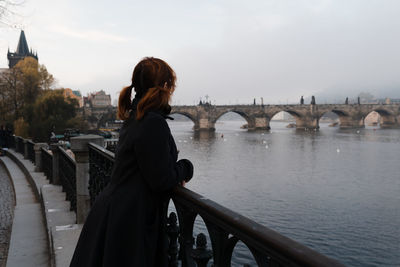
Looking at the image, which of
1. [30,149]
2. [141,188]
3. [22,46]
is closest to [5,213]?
[141,188]

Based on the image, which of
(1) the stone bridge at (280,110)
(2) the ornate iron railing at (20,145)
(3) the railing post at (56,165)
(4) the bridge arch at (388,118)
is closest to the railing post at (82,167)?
(3) the railing post at (56,165)

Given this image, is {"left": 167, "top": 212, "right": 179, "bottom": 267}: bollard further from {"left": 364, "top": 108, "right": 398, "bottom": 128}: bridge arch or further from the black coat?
{"left": 364, "top": 108, "right": 398, "bottom": 128}: bridge arch

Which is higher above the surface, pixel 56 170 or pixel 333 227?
pixel 56 170

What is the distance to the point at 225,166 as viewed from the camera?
2944 cm

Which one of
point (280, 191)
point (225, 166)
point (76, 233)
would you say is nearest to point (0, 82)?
point (225, 166)

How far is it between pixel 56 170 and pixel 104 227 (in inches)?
281

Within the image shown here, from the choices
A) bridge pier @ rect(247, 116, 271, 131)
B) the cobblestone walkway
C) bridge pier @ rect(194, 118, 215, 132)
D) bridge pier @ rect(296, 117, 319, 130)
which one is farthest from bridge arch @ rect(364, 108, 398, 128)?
the cobblestone walkway

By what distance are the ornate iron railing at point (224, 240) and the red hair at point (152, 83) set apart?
1.55ft

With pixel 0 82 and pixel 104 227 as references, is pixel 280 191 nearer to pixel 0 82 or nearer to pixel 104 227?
pixel 104 227

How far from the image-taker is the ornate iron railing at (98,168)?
10.7ft

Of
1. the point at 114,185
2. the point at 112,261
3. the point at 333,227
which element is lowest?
the point at 333,227

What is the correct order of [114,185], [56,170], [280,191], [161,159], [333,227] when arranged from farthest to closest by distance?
[280,191], [333,227], [56,170], [114,185], [161,159]

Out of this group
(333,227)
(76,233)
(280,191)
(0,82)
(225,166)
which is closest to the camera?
(76,233)

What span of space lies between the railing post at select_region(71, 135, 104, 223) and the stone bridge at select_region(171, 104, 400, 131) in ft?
237
